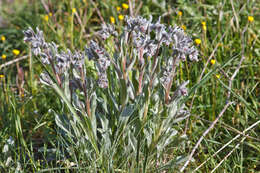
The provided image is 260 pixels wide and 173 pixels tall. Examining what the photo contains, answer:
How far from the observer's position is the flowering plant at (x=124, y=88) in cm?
172

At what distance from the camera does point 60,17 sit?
12.2ft

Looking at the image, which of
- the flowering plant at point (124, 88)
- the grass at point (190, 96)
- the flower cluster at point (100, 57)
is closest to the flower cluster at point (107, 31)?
the flowering plant at point (124, 88)

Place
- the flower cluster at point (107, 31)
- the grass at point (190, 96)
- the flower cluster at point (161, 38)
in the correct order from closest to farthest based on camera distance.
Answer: the flower cluster at point (161, 38) → the flower cluster at point (107, 31) → the grass at point (190, 96)

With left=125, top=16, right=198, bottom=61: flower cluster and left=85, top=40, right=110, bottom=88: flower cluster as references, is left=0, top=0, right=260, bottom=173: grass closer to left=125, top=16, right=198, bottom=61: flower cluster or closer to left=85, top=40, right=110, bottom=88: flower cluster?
left=125, top=16, right=198, bottom=61: flower cluster

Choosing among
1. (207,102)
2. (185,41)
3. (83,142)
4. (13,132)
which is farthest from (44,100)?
(185,41)

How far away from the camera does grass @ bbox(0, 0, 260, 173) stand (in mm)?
2039

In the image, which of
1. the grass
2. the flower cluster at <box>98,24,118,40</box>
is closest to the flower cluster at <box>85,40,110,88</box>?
the flower cluster at <box>98,24,118,40</box>

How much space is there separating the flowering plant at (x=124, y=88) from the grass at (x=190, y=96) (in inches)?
3.1

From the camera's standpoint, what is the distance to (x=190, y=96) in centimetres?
221

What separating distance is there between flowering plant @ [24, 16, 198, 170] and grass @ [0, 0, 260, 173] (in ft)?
0.26

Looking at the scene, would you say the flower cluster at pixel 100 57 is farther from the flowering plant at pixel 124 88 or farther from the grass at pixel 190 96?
the grass at pixel 190 96

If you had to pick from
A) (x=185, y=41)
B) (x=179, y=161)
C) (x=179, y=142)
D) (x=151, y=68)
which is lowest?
(x=179, y=161)

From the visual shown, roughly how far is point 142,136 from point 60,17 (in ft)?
7.30

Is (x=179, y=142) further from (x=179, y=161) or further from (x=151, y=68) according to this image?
(x=151, y=68)
